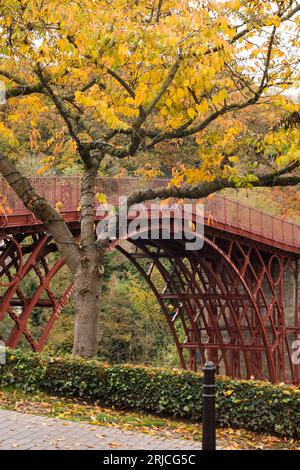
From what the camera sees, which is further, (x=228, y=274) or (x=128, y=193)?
(x=228, y=274)

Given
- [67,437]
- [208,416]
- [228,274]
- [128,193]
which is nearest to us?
[208,416]

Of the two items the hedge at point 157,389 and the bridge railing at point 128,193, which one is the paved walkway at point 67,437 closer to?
the hedge at point 157,389

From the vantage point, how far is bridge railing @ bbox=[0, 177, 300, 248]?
16.3 m

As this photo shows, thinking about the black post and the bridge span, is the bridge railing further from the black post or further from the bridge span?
the black post

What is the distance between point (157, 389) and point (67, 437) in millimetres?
3349

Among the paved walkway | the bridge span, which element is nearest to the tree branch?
the paved walkway

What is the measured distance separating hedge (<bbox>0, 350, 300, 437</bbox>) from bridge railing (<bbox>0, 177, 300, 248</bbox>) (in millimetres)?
2986

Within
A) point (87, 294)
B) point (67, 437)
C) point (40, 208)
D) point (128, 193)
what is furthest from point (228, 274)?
point (67, 437)

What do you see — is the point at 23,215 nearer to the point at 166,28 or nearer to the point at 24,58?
the point at 24,58

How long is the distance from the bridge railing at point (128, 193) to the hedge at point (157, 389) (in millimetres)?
2986

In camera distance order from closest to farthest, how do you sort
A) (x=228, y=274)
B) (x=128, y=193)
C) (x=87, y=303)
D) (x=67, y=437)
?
1. (x=67, y=437)
2. (x=87, y=303)
3. (x=128, y=193)
4. (x=228, y=274)

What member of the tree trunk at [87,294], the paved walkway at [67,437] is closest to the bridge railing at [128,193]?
the tree trunk at [87,294]

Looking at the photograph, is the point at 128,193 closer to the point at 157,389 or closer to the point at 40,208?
the point at 40,208

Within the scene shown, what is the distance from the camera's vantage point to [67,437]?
678cm
